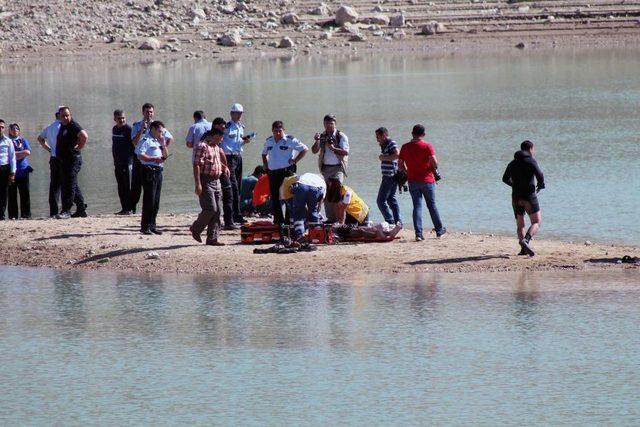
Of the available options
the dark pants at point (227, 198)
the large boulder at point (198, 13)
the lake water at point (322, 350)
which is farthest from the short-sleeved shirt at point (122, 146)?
the large boulder at point (198, 13)

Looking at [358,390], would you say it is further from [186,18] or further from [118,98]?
[186,18]

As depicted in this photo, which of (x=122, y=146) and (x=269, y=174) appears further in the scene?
(x=122, y=146)

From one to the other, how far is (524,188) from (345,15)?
223 ft

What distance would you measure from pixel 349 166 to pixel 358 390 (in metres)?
16.5

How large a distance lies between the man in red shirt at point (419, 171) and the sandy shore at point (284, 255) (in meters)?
0.43

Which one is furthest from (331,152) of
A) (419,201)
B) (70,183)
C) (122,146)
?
(70,183)

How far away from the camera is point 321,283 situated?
1554 centimetres

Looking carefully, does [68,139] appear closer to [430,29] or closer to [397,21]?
[430,29]

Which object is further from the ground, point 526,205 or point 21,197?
point 526,205

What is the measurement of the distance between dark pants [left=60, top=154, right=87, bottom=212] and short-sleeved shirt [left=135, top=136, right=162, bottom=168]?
8.22ft

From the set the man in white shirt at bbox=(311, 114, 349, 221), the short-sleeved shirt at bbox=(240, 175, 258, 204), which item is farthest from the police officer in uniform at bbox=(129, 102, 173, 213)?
the man in white shirt at bbox=(311, 114, 349, 221)

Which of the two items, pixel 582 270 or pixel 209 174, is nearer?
Answer: pixel 582 270

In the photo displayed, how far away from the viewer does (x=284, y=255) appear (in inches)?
664

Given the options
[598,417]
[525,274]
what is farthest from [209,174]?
[598,417]
